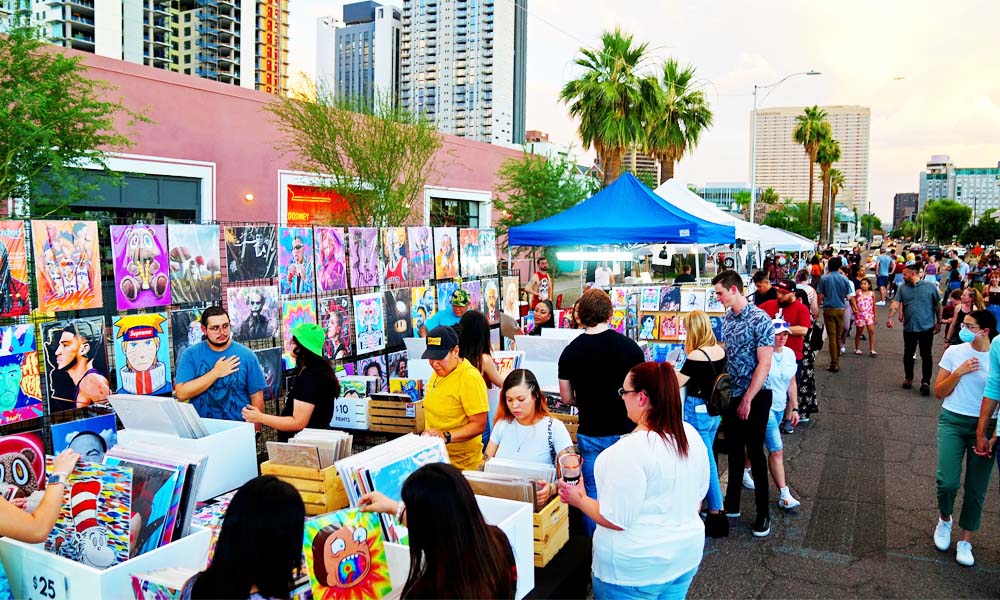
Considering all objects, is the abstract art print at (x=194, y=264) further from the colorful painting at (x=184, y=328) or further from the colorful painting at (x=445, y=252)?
the colorful painting at (x=445, y=252)

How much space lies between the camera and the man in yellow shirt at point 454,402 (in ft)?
14.3

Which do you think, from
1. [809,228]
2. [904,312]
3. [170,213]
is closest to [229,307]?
[904,312]

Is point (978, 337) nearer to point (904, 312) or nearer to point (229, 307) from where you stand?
point (229, 307)

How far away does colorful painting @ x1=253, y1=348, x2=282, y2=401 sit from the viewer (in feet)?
21.1

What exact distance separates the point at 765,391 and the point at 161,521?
4.47 meters

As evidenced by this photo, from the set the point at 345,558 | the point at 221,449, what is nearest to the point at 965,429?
the point at 345,558

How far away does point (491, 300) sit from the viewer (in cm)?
988

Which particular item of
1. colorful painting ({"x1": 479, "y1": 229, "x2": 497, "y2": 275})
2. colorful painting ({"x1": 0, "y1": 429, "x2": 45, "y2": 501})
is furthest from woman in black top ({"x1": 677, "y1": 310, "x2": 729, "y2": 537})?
colorful painting ({"x1": 479, "y1": 229, "x2": 497, "y2": 275})

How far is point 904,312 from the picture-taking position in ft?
38.7

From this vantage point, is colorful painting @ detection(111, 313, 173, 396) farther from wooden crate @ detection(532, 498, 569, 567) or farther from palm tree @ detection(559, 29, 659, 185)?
palm tree @ detection(559, 29, 659, 185)

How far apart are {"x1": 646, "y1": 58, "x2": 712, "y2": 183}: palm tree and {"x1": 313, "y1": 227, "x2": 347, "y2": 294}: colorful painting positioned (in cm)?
2241

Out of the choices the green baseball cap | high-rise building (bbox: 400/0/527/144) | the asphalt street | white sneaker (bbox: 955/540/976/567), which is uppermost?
high-rise building (bbox: 400/0/527/144)

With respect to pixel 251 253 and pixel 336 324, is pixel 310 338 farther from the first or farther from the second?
pixel 336 324

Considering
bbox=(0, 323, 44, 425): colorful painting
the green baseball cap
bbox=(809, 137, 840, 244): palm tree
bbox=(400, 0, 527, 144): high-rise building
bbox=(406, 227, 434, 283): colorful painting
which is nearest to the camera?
the green baseball cap
